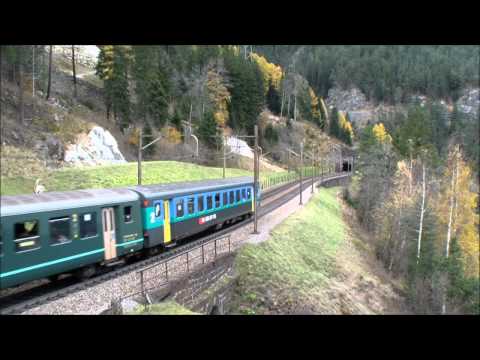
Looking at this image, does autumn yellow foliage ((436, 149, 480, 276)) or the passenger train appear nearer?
the passenger train

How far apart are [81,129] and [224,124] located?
33.6 meters

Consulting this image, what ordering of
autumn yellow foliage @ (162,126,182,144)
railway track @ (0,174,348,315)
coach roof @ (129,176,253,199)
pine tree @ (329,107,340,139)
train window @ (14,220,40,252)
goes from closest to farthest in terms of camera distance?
train window @ (14,220,40,252) < railway track @ (0,174,348,315) < coach roof @ (129,176,253,199) < autumn yellow foliage @ (162,126,182,144) < pine tree @ (329,107,340,139)

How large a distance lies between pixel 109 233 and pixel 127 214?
113cm

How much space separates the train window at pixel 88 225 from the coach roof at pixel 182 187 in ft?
8.95

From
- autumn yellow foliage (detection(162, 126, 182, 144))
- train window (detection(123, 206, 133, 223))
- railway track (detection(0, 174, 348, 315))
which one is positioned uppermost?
autumn yellow foliage (detection(162, 126, 182, 144))

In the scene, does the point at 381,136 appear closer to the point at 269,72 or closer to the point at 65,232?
the point at 269,72

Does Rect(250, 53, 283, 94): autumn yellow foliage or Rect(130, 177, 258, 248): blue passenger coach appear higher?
Rect(250, 53, 283, 94): autumn yellow foliage

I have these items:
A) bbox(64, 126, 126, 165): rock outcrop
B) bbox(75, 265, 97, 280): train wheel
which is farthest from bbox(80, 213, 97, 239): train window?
bbox(64, 126, 126, 165): rock outcrop

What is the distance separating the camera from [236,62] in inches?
2470

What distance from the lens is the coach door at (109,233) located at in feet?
41.5

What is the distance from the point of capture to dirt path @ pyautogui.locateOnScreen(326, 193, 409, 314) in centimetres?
1703

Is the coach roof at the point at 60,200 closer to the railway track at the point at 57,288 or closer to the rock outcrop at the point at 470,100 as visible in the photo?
the railway track at the point at 57,288

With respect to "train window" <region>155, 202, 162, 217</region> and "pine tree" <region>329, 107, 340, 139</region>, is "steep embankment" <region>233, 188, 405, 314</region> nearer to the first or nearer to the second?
"train window" <region>155, 202, 162, 217</region>

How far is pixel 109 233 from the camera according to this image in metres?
12.8
